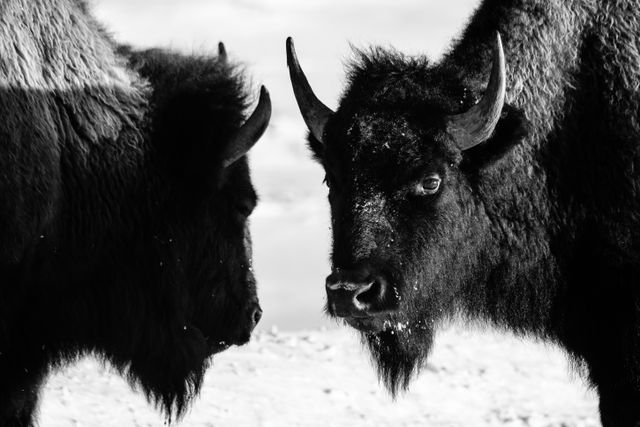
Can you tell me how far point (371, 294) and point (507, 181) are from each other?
Answer: 3.28ft

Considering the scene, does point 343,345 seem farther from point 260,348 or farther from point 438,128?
point 438,128

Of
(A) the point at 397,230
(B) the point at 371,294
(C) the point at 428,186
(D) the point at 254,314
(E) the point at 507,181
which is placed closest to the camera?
(B) the point at 371,294

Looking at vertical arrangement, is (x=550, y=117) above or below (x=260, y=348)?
A: below

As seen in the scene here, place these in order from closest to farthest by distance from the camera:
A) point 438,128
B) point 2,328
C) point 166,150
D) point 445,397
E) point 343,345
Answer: point 438,128, point 2,328, point 166,150, point 445,397, point 343,345

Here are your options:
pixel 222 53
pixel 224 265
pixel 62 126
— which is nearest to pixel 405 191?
pixel 224 265

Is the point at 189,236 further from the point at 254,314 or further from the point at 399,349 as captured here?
the point at 399,349

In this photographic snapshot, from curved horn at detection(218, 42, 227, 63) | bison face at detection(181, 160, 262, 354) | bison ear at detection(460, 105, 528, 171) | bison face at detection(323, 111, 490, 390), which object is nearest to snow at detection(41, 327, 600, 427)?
bison face at detection(181, 160, 262, 354)

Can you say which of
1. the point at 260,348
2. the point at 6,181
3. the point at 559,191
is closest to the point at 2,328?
the point at 6,181

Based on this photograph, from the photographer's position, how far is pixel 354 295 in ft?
19.6

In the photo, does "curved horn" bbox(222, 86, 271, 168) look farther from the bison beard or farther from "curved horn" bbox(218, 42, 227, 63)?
the bison beard

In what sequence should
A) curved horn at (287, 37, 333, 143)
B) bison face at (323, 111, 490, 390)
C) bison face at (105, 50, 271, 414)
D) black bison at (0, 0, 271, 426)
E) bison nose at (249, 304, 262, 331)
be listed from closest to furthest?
bison face at (323, 111, 490, 390), curved horn at (287, 37, 333, 143), black bison at (0, 0, 271, 426), bison face at (105, 50, 271, 414), bison nose at (249, 304, 262, 331)

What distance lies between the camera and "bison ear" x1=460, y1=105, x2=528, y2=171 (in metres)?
6.46

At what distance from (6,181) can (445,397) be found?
4.77 meters

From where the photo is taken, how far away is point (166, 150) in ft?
24.8
